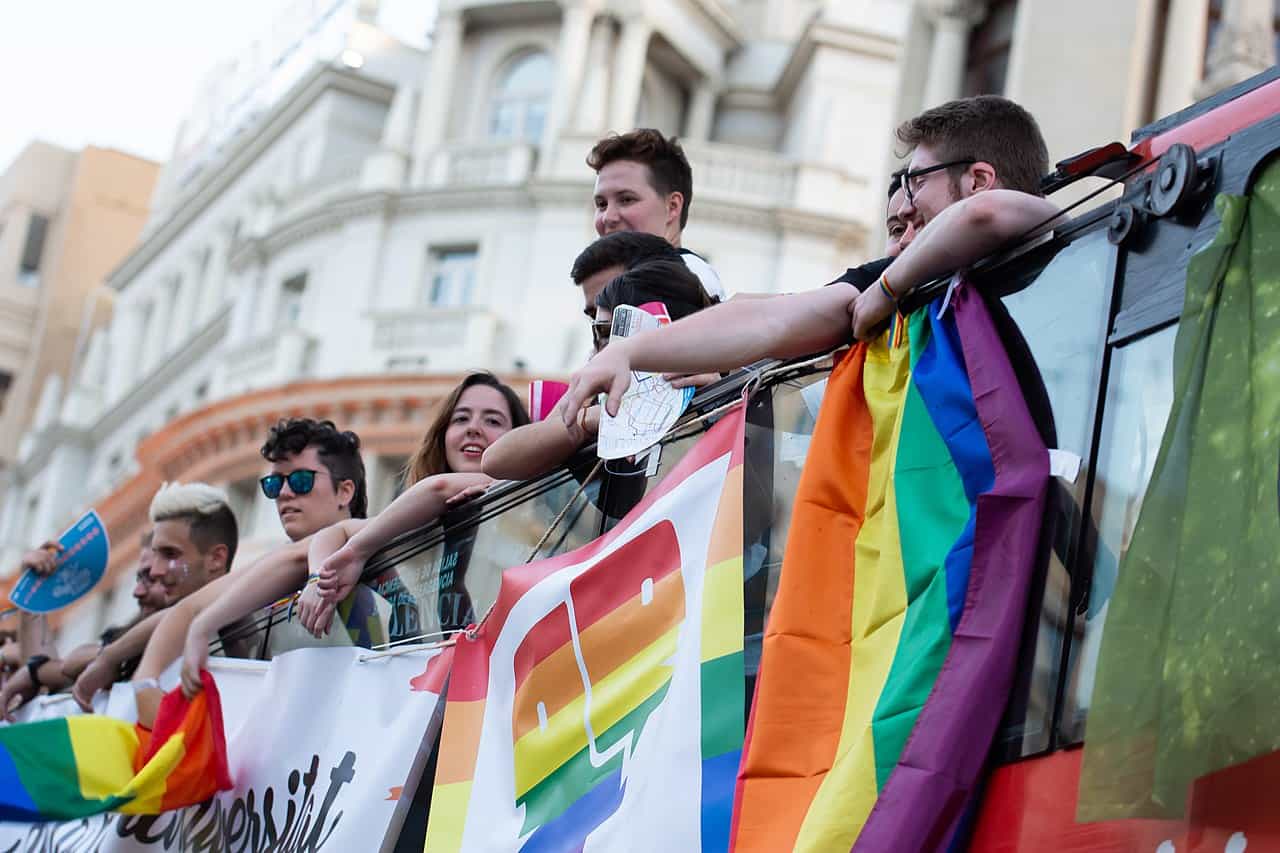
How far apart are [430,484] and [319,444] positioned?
126cm

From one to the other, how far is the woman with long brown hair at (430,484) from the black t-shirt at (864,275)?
77.0 inches

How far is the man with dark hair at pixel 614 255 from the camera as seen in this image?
558 cm

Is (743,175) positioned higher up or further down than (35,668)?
higher up

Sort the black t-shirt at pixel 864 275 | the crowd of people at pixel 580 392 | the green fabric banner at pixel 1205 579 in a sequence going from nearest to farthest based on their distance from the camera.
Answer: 1. the green fabric banner at pixel 1205 579
2. the crowd of people at pixel 580 392
3. the black t-shirt at pixel 864 275

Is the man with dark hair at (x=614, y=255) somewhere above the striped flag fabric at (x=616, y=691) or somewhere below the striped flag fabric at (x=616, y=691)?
above

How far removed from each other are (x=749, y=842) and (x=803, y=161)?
97.9 ft

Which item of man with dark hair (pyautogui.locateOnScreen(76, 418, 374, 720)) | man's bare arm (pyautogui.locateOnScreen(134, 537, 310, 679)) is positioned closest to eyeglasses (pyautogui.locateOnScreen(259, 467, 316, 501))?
man with dark hair (pyautogui.locateOnScreen(76, 418, 374, 720))

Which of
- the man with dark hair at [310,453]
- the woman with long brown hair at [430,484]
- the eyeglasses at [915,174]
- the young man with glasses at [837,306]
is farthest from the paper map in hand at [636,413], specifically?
the man with dark hair at [310,453]

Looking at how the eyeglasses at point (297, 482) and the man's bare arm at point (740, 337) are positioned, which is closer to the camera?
the man's bare arm at point (740, 337)

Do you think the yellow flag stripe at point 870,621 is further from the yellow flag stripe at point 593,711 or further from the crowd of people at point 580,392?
the yellow flag stripe at point 593,711

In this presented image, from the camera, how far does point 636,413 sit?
4613mm

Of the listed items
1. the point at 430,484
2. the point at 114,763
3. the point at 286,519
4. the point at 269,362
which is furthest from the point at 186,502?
the point at 269,362

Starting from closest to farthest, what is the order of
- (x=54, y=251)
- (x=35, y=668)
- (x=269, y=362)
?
(x=35, y=668) → (x=269, y=362) → (x=54, y=251)

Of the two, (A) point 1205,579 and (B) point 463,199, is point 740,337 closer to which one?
(A) point 1205,579
